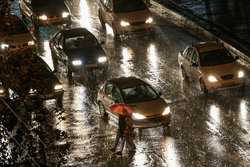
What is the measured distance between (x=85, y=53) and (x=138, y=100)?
627 cm

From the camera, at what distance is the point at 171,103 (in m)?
20.5

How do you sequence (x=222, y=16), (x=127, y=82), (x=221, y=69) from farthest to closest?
(x=222, y=16), (x=221, y=69), (x=127, y=82)

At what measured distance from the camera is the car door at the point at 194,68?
843 inches

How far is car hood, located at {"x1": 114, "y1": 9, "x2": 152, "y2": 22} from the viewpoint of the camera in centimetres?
2814

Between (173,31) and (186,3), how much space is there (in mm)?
4958

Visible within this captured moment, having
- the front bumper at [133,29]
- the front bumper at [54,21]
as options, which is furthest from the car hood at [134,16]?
the front bumper at [54,21]

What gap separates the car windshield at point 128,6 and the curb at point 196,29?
267 cm

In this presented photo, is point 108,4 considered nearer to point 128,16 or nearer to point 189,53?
point 128,16

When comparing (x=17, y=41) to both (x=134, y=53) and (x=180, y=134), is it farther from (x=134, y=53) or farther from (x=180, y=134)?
(x=180, y=134)

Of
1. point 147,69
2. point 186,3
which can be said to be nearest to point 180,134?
point 147,69

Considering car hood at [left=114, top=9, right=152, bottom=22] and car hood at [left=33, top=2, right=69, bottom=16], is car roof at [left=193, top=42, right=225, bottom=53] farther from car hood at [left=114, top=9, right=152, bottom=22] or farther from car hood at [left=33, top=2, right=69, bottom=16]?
car hood at [left=33, top=2, right=69, bottom=16]

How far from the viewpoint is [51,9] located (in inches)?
1227

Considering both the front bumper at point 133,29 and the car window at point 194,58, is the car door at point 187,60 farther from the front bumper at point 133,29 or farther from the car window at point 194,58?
the front bumper at point 133,29

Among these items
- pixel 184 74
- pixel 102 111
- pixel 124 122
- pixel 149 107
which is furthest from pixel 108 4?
pixel 124 122
